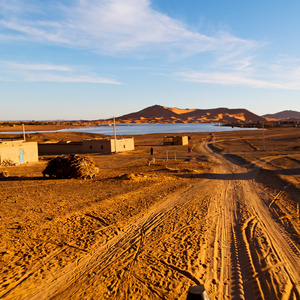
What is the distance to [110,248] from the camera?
7117 millimetres

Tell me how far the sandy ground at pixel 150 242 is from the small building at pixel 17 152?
1069 centimetres

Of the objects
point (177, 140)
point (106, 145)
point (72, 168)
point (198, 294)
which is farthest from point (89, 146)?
point (198, 294)

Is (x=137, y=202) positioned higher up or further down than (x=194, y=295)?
further down

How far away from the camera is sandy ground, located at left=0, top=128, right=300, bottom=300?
213 inches

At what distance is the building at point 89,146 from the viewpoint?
33959 millimetres

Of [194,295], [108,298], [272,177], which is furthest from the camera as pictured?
[272,177]

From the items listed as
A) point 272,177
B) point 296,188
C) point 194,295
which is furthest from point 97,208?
point 272,177

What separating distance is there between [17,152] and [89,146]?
1142cm

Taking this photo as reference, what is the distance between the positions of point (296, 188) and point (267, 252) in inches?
307

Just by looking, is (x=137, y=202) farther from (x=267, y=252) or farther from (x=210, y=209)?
(x=267, y=252)

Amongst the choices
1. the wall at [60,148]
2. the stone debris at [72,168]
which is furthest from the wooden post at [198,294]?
the wall at [60,148]

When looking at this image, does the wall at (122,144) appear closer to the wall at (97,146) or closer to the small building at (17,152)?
the wall at (97,146)

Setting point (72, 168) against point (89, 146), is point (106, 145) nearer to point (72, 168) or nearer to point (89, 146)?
point (89, 146)

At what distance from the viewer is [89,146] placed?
116ft
